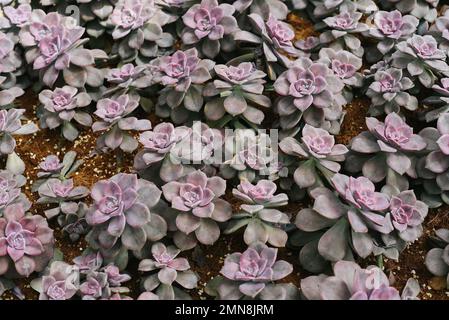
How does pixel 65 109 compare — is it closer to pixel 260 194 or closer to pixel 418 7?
pixel 260 194

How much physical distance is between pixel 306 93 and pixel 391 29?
2.14ft

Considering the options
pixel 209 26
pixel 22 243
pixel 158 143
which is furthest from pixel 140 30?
pixel 22 243

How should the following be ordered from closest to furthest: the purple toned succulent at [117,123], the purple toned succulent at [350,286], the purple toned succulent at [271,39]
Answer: the purple toned succulent at [350,286]
the purple toned succulent at [117,123]
the purple toned succulent at [271,39]

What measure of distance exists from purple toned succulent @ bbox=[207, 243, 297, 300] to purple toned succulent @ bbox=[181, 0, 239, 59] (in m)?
1.02

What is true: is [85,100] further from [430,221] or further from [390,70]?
[430,221]

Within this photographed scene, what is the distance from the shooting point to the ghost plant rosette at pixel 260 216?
198cm

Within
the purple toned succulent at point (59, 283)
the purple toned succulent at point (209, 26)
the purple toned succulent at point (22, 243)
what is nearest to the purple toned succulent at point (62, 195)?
the purple toned succulent at point (22, 243)

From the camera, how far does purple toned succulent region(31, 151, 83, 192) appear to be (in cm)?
230

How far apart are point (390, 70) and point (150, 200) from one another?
121 cm

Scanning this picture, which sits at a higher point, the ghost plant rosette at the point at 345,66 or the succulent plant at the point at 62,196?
the ghost plant rosette at the point at 345,66

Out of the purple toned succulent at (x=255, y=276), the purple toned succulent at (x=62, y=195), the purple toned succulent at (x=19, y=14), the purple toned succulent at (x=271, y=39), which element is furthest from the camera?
the purple toned succulent at (x=19, y=14)

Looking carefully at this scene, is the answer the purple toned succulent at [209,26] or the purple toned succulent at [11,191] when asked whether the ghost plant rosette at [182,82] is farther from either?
the purple toned succulent at [11,191]

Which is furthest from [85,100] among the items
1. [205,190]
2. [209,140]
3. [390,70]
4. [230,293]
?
[390,70]

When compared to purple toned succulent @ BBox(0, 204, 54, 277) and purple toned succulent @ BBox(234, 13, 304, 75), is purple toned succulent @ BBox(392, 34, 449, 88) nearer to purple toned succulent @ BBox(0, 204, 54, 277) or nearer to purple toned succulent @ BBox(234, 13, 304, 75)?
purple toned succulent @ BBox(234, 13, 304, 75)
